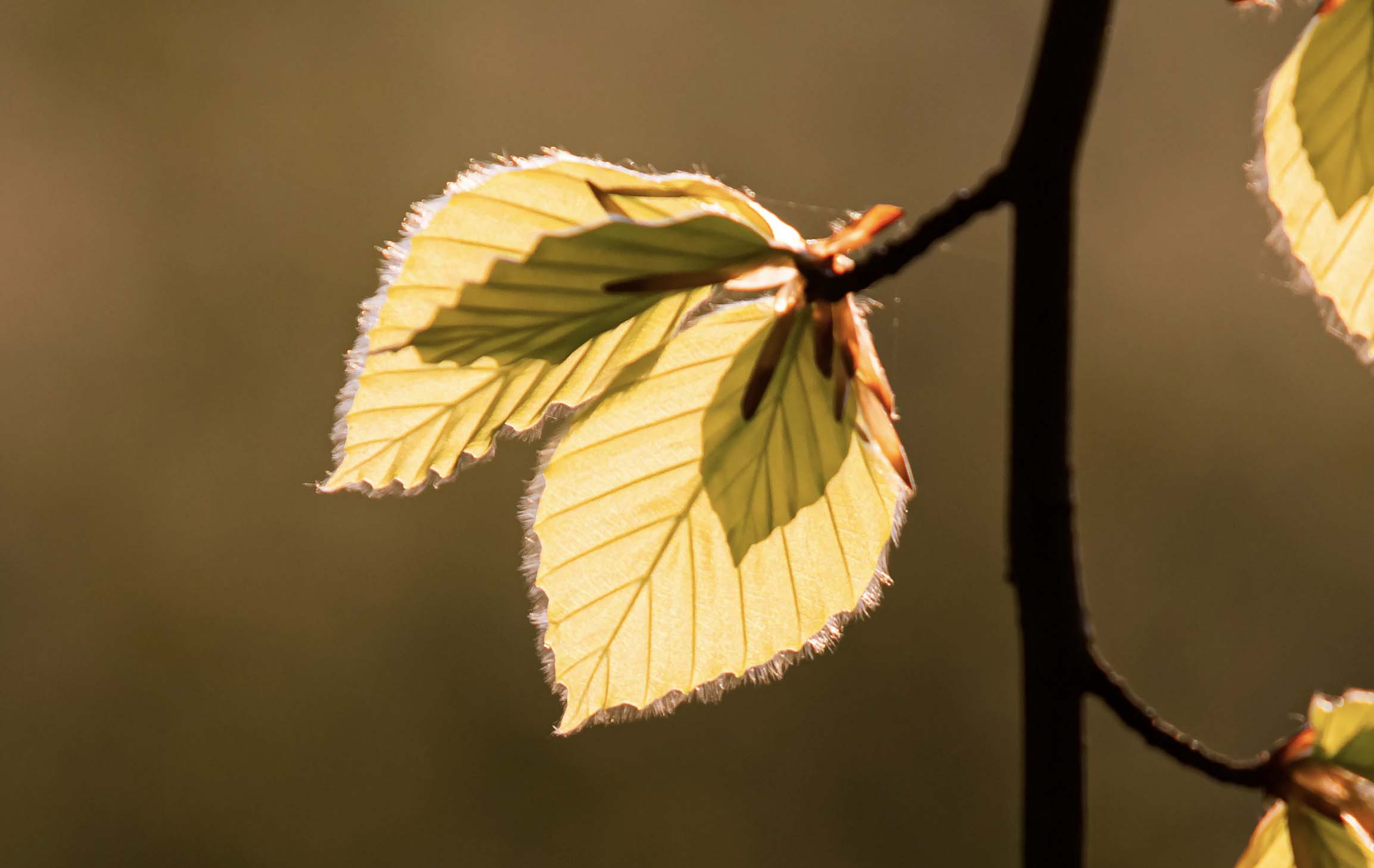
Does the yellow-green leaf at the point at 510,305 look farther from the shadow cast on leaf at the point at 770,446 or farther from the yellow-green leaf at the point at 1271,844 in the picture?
the yellow-green leaf at the point at 1271,844

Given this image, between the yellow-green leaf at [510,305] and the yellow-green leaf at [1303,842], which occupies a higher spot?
the yellow-green leaf at [510,305]

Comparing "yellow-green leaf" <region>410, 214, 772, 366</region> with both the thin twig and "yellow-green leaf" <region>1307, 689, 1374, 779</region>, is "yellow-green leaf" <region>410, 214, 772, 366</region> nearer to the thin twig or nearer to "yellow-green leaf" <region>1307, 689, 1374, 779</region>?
the thin twig

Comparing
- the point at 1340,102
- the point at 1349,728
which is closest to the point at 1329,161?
the point at 1340,102

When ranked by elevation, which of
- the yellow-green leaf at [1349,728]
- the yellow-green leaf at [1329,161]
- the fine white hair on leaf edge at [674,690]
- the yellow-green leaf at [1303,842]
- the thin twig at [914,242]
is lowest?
the yellow-green leaf at [1303,842]

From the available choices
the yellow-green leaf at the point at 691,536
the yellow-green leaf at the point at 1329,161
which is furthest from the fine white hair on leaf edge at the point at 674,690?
the yellow-green leaf at the point at 1329,161

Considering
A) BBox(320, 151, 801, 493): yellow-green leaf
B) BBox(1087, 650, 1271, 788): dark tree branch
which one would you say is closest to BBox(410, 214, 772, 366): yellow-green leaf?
BBox(320, 151, 801, 493): yellow-green leaf

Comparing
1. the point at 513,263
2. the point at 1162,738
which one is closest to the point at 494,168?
the point at 513,263

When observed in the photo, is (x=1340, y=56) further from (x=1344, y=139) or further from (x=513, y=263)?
(x=513, y=263)
